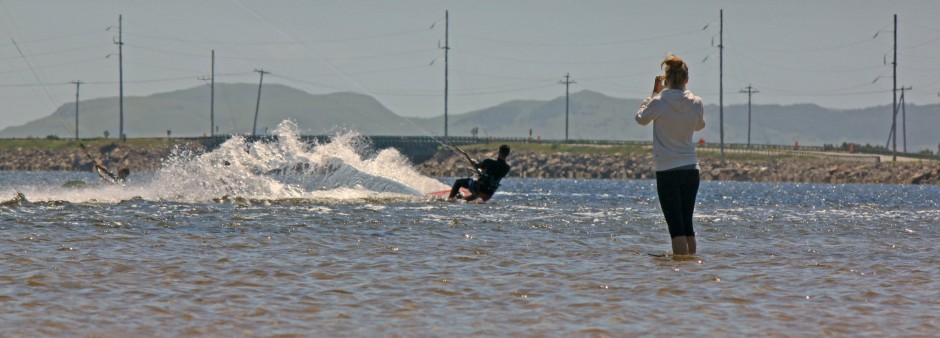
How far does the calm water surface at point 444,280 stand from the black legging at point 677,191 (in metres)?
0.59

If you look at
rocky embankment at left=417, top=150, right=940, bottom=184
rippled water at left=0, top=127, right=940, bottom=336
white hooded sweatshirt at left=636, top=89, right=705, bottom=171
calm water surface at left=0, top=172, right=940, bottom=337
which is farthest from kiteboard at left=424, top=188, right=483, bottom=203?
rocky embankment at left=417, top=150, right=940, bottom=184

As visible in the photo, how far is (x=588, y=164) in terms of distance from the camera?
419 ft

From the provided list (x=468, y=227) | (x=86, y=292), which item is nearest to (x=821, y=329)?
(x=86, y=292)

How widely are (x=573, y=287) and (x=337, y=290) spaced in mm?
2229

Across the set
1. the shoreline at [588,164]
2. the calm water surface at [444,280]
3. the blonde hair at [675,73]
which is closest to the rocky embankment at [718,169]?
the shoreline at [588,164]

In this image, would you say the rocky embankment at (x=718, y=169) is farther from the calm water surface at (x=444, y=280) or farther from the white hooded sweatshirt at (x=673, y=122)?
the white hooded sweatshirt at (x=673, y=122)

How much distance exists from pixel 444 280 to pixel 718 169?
106 meters

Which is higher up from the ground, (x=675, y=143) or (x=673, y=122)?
(x=673, y=122)

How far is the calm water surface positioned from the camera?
886cm

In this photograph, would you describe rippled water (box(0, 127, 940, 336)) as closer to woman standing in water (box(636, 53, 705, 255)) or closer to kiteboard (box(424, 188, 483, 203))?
woman standing in water (box(636, 53, 705, 255))

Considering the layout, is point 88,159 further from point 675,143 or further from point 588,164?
point 675,143

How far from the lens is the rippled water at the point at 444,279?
887 centimetres

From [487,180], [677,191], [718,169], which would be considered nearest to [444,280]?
[677,191]

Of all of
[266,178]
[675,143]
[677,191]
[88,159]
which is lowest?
[88,159]
